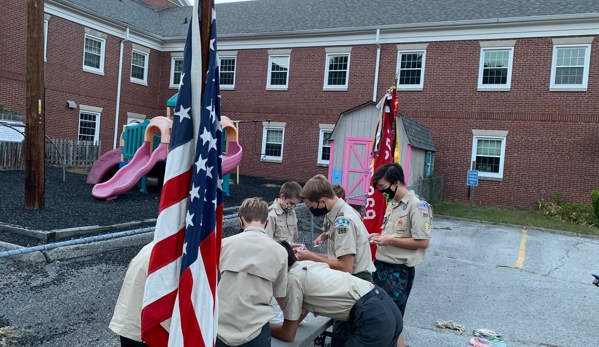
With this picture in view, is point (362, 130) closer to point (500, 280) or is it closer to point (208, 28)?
point (500, 280)

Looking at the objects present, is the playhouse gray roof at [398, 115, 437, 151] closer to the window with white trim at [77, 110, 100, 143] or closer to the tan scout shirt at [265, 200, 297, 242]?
the tan scout shirt at [265, 200, 297, 242]

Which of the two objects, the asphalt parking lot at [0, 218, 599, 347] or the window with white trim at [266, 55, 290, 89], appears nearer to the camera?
the asphalt parking lot at [0, 218, 599, 347]

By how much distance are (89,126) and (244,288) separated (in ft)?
67.8

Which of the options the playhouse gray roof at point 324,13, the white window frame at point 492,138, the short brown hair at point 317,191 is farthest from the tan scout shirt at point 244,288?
the playhouse gray roof at point 324,13

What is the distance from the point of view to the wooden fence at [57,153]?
48.2 ft

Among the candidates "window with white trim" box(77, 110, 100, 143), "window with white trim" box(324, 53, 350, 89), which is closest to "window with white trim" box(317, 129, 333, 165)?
"window with white trim" box(324, 53, 350, 89)

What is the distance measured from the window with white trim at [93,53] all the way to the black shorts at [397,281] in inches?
779

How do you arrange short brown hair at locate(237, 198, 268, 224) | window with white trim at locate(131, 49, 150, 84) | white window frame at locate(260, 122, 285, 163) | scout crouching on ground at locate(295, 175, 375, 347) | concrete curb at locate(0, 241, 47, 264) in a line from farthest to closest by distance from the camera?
window with white trim at locate(131, 49, 150, 84)
white window frame at locate(260, 122, 285, 163)
concrete curb at locate(0, 241, 47, 264)
scout crouching on ground at locate(295, 175, 375, 347)
short brown hair at locate(237, 198, 268, 224)

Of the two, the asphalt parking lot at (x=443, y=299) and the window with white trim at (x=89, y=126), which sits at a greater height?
the window with white trim at (x=89, y=126)

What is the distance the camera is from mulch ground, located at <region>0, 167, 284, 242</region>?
26.1 ft

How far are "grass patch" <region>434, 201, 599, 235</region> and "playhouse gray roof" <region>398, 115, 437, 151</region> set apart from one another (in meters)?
2.21

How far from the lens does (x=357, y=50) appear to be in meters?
19.9

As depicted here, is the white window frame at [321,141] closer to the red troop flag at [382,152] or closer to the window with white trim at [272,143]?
the window with white trim at [272,143]

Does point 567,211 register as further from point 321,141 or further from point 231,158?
point 231,158
